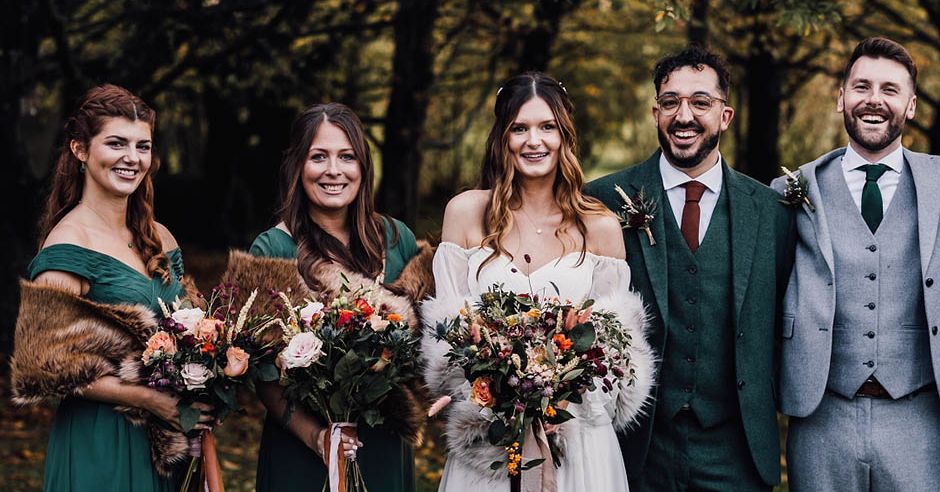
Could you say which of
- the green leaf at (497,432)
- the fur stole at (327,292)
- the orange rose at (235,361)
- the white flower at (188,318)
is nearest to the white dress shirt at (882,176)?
the green leaf at (497,432)

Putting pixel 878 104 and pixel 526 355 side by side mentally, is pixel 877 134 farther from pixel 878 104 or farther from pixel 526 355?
pixel 526 355

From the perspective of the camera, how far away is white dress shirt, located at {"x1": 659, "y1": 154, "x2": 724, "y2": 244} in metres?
4.38


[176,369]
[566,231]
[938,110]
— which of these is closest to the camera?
[176,369]

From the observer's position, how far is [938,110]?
10.2m

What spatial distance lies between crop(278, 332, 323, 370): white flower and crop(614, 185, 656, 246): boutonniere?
149 centimetres

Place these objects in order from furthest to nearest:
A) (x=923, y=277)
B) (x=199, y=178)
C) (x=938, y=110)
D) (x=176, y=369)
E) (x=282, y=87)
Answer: (x=199, y=178)
(x=282, y=87)
(x=938, y=110)
(x=923, y=277)
(x=176, y=369)

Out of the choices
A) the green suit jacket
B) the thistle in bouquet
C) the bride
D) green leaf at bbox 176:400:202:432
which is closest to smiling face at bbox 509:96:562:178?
the bride

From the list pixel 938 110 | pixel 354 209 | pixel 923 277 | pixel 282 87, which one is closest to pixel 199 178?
pixel 282 87

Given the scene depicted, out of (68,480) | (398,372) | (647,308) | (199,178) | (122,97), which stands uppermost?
(199,178)

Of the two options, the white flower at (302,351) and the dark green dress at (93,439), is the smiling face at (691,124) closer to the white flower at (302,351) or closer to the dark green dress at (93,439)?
the white flower at (302,351)

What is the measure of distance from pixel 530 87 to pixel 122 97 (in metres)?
1.76

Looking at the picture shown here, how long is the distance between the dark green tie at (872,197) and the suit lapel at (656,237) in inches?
32.6

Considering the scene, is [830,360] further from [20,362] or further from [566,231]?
[20,362]

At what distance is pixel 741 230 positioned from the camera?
14.1 feet
